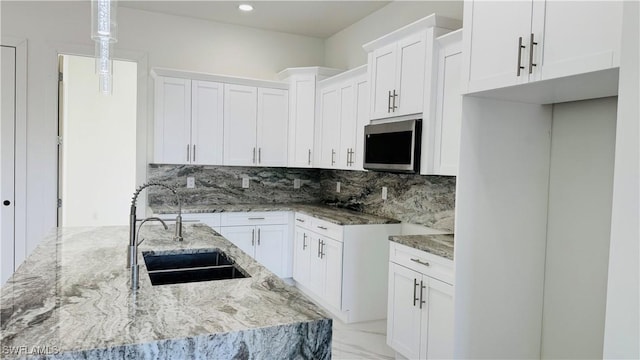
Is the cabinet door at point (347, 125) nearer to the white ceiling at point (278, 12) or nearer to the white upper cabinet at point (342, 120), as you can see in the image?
the white upper cabinet at point (342, 120)

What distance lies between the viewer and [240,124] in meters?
4.64

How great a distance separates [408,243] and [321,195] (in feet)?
8.56

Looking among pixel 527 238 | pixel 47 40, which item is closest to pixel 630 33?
pixel 527 238

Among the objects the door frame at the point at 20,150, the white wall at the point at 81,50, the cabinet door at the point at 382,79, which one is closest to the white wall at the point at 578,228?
the cabinet door at the point at 382,79

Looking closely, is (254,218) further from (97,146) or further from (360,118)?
(97,146)

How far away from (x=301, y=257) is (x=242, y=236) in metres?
0.63

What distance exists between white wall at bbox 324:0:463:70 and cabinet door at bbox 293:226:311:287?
6.16 feet

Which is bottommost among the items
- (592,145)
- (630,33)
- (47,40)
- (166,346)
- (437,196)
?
(166,346)

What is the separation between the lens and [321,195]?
534 centimetres

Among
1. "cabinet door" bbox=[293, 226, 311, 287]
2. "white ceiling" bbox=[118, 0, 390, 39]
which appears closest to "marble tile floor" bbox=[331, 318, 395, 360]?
"cabinet door" bbox=[293, 226, 311, 287]

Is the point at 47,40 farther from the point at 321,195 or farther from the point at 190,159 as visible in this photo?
the point at 321,195

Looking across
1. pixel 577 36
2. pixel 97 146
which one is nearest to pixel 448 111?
pixel 577 36

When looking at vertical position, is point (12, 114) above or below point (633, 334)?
above

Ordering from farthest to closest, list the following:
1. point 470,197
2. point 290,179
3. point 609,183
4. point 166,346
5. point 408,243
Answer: point 290,179
point 408,243
point 470,197
point 609,183
point 166,346
